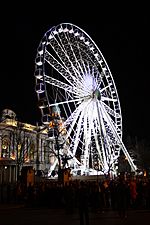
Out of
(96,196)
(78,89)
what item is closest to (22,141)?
(78,89)

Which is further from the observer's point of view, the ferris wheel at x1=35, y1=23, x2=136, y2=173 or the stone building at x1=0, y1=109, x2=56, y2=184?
the stone building at x1=0, y1=109, x2=56, y2=184

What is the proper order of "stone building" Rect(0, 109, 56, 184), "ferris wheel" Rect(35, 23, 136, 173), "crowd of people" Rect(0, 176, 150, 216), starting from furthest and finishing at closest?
"stone building" Rect(0, 109, 56, 184) → "ferris wheel" Rect(35, 23, 136, 173) → "crowd of people" Rect(0, 176, 150, 216)

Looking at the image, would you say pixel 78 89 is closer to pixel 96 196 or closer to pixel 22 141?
pixel 96 196

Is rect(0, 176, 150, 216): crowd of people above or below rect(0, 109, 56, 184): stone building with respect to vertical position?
below

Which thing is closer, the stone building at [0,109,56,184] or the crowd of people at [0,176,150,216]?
the crowd of people at [0,176,150,216]

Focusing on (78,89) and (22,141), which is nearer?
(78,89)

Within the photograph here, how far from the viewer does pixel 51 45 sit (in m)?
38.7

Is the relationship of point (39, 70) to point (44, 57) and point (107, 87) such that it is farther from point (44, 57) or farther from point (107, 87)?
point (107, 87)

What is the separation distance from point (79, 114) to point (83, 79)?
434cm

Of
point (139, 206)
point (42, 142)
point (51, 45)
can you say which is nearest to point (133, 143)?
point (42, 142)

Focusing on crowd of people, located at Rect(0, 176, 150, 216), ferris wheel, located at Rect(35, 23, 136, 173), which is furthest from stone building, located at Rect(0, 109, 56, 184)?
crowd of people, located at Rect(0, 176, 150, 216)

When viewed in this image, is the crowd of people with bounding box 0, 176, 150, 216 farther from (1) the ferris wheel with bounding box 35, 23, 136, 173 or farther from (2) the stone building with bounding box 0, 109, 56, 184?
(2) the stone building with bounding box 0, 109, 56, 184

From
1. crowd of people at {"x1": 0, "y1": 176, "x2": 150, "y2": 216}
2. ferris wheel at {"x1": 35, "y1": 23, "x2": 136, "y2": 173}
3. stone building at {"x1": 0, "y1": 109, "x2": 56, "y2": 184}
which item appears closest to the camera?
crowd of people at {"x1": 0, "y1": 176, "x2": 150, "y2": 216}

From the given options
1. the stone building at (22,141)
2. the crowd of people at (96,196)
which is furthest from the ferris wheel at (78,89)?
the stone building at (22,141)
